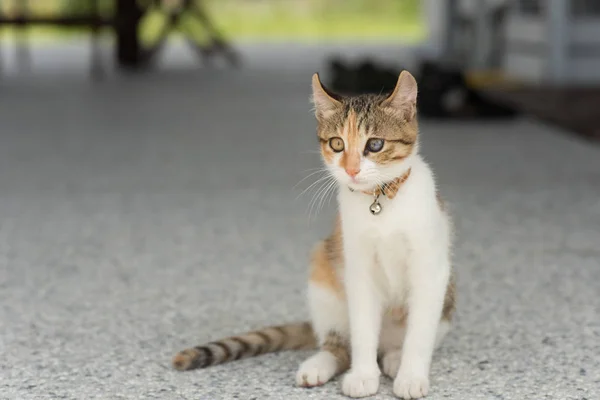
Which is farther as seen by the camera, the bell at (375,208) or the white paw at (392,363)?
the white paw at (392,363)

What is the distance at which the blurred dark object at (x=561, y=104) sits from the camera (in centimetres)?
482

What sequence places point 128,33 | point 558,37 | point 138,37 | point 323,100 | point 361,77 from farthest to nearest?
1. point 138,37
2. point 128,33
3. point 361,77
4. point 558,37
5. point 323,100

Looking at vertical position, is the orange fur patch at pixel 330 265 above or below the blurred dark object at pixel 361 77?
above

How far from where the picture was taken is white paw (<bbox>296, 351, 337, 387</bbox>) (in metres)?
2.04

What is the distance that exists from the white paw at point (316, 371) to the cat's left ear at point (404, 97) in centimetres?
54

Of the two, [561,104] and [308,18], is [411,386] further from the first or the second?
[308,18]

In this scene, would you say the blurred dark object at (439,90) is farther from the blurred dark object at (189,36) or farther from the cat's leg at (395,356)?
the cat's leg at (395,356)

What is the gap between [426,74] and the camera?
250 inches

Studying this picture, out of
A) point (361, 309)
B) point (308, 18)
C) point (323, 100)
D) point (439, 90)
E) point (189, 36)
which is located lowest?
point (308, 18)

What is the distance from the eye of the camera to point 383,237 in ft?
6.45

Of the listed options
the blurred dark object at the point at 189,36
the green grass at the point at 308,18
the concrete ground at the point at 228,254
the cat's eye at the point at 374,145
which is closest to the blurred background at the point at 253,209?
the concrete ground at the point at 228,254

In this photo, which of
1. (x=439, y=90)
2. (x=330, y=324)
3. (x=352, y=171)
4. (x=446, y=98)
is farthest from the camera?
(x=446, y=98)

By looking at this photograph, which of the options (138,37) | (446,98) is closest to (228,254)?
(446,98)

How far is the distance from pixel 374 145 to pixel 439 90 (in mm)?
4299
